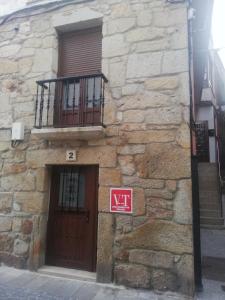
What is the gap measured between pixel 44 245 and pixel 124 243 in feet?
4.20

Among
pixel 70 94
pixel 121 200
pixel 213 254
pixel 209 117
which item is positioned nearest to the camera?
pixel 121 200

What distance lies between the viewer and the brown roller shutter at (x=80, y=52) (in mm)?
4012

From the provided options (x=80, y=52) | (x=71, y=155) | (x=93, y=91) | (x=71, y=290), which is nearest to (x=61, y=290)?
(x=71, y=290)

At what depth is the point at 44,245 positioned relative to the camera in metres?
3.77

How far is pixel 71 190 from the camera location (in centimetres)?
387

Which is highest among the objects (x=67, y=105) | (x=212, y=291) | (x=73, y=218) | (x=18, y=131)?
(x=67, y=105)

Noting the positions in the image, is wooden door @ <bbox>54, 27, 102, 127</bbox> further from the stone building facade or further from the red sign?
the red sign

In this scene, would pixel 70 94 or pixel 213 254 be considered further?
pixel 213 254

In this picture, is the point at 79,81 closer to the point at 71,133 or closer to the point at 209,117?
the point at 71,133

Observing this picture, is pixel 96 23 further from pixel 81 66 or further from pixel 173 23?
pixel 173 23

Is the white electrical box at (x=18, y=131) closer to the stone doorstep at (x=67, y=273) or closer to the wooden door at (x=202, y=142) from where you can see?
the stone doorstep at (x=67, y=273)

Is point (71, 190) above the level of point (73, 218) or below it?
above

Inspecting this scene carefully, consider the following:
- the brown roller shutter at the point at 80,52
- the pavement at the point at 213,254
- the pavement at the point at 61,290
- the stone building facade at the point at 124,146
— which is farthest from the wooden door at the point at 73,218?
the pavement at the point at 213,254

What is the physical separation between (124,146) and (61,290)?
196 cm
